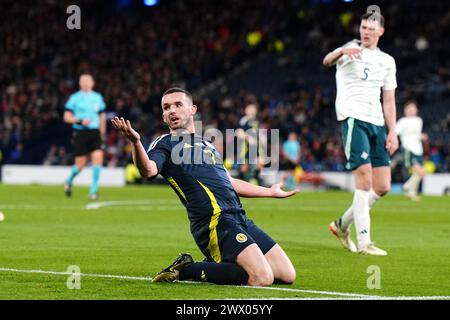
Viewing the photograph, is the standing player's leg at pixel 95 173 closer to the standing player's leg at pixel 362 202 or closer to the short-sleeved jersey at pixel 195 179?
the standing player's leg at pixel 362 202

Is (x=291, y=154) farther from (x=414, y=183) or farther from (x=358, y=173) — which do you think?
(x=358, y=173)

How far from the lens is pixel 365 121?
1198cm

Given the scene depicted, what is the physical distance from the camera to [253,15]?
43.3 m

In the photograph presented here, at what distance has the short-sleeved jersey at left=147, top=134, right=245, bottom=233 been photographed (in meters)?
8.41

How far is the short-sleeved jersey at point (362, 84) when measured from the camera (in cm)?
1203

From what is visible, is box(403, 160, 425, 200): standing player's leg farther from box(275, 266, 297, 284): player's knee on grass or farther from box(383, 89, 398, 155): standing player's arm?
box(275, 266, 297, 284): player's knee on grass

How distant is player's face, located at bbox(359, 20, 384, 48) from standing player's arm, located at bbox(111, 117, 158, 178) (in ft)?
15.3

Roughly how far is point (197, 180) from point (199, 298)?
4.90ft

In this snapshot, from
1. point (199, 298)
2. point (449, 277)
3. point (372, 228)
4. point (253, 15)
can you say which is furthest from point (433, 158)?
point (199, 298)

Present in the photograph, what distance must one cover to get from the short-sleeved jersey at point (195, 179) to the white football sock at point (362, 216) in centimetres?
328

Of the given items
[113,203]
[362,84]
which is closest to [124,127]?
[362,84]

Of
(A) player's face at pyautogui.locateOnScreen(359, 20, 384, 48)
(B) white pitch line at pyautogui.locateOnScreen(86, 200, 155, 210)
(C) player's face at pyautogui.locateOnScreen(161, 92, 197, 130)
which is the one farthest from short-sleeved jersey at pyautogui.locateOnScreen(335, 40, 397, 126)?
(B) white pitch line at pyautogui.locateOnScreen(86, 200, 155, 210)
